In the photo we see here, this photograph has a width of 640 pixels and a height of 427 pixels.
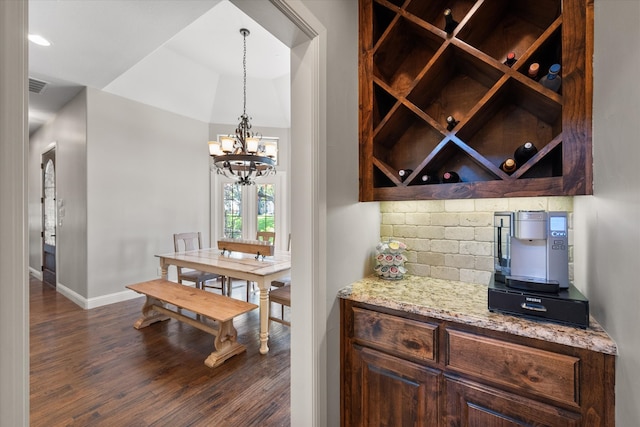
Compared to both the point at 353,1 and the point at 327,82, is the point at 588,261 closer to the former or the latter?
the point at 327,82

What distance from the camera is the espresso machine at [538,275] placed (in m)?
1.10

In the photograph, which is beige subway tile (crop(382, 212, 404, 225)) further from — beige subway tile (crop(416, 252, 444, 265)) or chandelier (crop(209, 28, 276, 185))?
chandelier (crop(209, 28, 276, 185))

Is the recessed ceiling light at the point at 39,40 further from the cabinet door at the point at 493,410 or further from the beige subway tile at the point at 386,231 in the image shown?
the cabinet door at the point at 493,410

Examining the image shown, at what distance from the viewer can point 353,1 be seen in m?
1.68

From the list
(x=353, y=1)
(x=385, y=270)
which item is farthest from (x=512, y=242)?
(x=353, y=1)

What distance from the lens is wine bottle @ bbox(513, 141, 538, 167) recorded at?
51.6 inches

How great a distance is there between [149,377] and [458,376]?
2.37 metres

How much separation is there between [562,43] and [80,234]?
5.30m

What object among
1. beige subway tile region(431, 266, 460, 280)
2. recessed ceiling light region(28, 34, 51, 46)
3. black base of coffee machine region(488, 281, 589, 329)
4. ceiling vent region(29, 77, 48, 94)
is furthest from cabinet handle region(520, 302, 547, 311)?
Answer: ceiling vent region(29, 77, 48, 94)

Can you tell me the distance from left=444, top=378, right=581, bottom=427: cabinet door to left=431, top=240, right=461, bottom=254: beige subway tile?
774 mm

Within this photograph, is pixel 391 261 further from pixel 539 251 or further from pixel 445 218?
pixel 539 251

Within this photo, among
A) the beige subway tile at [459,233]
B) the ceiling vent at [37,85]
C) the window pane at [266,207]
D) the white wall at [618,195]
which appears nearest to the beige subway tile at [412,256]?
the beige subway tile at [459,233]

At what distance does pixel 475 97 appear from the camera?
167 cm

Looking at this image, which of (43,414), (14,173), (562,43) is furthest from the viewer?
(43,414)
